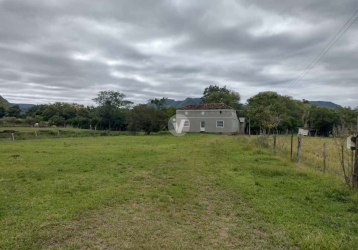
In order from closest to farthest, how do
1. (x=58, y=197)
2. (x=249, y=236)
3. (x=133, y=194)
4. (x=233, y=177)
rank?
1. (x=249, y=236)
2. (x=58, y=197)
3. (x=133, y=194)
4. (x=233, y=177)

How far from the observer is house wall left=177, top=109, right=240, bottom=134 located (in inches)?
1303

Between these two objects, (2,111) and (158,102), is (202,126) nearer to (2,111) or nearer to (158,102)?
(158,102)

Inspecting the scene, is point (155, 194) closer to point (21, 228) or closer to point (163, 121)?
point (21, 228)

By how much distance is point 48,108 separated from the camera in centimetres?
6706

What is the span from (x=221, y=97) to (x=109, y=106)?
23841 mm

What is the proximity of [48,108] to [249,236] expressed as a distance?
74.6 m

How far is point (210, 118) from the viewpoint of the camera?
33719mm

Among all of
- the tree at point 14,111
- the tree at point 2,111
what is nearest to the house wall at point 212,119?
the tree at point 14,111

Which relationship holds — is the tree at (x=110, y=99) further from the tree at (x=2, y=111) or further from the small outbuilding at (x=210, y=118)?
the tree at (x=2, y=111)

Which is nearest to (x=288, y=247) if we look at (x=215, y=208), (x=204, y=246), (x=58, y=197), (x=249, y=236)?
(x=249, y=236)

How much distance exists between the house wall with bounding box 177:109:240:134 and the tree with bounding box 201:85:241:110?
53.2ft

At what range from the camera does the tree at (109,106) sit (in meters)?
47.7

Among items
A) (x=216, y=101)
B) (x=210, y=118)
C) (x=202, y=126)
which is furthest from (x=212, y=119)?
(x=216, y=101)

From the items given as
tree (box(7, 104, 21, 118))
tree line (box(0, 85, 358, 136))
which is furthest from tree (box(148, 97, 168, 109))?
tree (box(7, 104, 21, 118))
